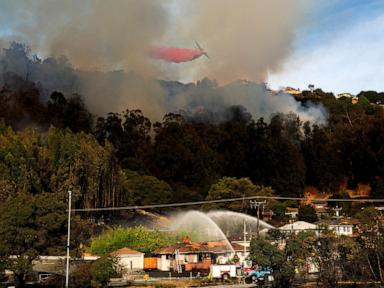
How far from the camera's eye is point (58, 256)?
121ft

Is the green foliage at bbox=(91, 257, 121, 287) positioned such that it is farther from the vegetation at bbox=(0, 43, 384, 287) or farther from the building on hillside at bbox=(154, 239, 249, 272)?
the building on hillside at bbox=(154, 239, 249, 272)

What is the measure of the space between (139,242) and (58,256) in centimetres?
A: 2093

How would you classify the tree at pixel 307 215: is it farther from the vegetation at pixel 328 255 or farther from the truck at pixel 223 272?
the vegetation at pixel 328 255

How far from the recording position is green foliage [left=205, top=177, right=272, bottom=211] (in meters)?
72.7

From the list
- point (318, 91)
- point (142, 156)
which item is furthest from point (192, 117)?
point (318, 91)

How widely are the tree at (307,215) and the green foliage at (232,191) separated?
5249 millimetres

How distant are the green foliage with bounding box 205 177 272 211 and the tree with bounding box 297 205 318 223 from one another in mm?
5249

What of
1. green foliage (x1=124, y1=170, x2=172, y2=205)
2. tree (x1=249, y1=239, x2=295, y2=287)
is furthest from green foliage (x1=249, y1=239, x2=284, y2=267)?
green foliage (x1=124, y1=170, x2=172, y2=205)

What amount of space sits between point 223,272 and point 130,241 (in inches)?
640

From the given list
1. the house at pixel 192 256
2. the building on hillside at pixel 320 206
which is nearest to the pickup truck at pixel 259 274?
the house at pixel 192 256

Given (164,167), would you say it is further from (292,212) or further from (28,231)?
(28,231)

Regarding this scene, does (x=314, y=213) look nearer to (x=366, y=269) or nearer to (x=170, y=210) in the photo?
(x=170, y=210)

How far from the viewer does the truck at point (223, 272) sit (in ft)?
143

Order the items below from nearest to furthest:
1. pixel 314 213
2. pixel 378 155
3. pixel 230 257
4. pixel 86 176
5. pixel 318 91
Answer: pixel 230 257 < pixel 86 176 < pixel 314 213 < pixel 378 155 < pixel 318 91
